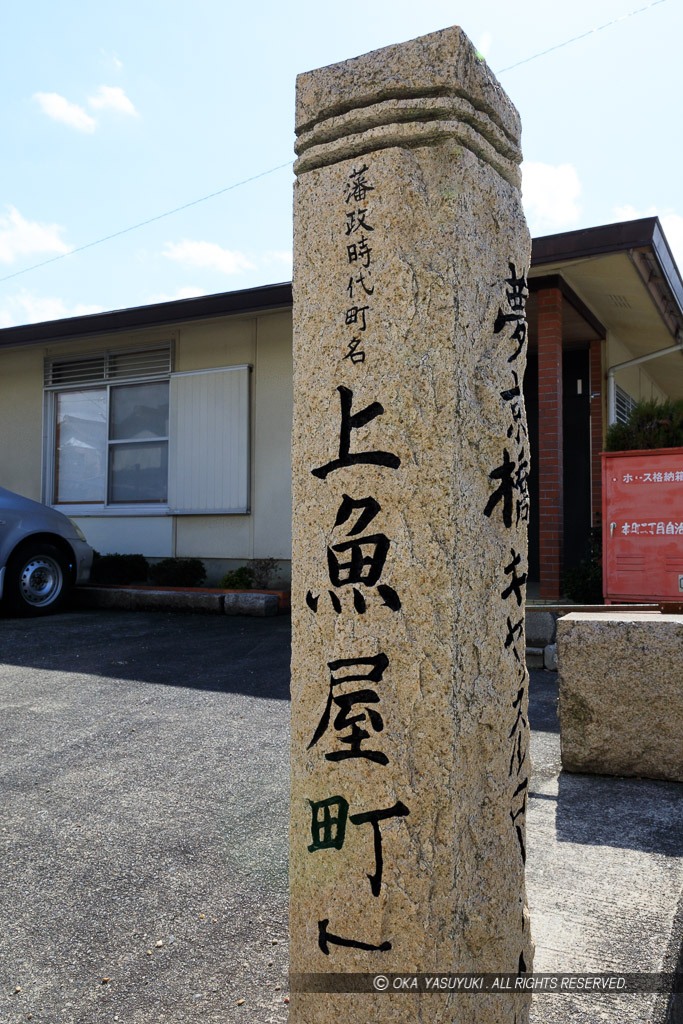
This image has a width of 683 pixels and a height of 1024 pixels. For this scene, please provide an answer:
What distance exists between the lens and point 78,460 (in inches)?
457

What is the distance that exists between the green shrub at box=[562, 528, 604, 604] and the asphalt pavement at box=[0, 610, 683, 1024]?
7.76 ft

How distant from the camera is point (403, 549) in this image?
179 cm

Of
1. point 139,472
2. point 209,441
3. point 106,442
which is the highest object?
point 106,442

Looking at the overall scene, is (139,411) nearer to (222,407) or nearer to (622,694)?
(222,407)

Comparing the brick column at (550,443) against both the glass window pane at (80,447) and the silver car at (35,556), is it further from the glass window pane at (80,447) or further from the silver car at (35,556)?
the glass window pane at (80,447)

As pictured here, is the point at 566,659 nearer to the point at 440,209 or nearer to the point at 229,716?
the point at 229,716

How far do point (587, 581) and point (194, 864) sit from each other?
5.55 m

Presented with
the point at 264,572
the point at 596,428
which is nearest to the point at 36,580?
the point at 264,572

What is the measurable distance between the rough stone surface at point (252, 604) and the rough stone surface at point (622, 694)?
511 cm

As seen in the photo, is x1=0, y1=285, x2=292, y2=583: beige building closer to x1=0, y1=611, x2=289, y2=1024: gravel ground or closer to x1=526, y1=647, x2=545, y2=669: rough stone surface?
x1=526, y1=647, x2=545, y2=669: rough stone surface

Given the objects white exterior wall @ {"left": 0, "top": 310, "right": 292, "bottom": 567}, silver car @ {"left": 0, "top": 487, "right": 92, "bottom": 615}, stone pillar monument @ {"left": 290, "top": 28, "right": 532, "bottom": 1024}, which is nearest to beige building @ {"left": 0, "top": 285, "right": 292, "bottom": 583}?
white exterior wall @ {"left": 0, "top": 310, "right": 292, "bottom": 567}

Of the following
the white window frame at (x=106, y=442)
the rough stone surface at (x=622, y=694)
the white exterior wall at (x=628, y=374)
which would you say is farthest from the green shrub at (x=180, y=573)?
the rough stone surface at (x=622, y=694)

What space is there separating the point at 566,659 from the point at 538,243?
503 centimetres

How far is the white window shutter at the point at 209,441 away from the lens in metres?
10.1
